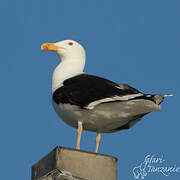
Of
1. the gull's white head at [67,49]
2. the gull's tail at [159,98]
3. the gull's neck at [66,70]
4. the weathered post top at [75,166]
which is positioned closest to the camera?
the weathered post top at [75,166]

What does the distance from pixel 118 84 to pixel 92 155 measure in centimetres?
145

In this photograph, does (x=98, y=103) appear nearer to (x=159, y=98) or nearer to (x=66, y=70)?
(x=159, y=98)

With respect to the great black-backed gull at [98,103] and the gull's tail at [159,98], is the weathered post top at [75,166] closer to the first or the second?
the great black-backed gull at [98,103]

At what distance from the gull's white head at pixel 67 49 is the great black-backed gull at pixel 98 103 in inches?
26.9

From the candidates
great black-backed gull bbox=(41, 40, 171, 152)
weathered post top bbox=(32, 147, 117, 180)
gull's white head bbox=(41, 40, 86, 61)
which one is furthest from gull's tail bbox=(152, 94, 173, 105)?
gull's white head bbox=(41, 40, 86, 61)

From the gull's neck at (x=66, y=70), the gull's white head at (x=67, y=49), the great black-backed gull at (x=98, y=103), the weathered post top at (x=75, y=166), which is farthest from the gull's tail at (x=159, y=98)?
the gull's white head at (x=67, y=49)

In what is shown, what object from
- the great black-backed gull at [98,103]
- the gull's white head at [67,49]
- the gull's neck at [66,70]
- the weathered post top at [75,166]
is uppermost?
the gull's white head at [67,49]

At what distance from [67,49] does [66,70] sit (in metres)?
0.63

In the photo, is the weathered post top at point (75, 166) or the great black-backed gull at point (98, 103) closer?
the weathered post top at point (75, 166)

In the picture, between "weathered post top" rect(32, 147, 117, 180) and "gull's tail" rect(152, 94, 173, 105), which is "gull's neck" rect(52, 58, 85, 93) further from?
"gull's tail" rect(152, 94, 173, 105)

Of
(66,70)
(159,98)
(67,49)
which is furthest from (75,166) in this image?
(67,49)

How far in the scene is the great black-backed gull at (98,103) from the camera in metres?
7.63

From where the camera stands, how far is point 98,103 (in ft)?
25.2

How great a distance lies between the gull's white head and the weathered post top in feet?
8.01
